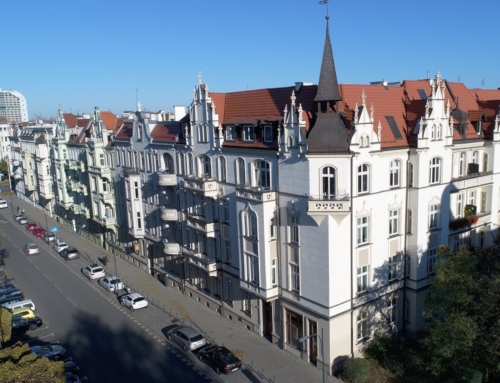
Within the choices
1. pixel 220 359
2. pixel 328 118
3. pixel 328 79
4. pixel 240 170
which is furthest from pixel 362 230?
pixel 220 359

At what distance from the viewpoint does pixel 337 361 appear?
30.7 metres

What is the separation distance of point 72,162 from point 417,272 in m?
54.9

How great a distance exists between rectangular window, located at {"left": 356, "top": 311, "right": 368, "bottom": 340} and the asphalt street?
1156 centimetres

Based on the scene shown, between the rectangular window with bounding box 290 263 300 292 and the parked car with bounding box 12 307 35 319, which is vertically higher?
the rectangular window with bounding box 290 263 300 292

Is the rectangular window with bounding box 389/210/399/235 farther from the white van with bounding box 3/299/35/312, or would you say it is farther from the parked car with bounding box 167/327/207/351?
the white van with bounding box 3/299/35/312

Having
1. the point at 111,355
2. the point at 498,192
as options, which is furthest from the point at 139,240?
the point at 498,192

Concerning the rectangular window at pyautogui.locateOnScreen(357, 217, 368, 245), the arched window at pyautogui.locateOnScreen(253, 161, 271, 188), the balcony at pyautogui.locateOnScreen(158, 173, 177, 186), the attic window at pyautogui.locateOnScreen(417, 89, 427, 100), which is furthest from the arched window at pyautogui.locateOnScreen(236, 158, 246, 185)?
the attic window at pyautogui.locateOnScreen(417, 89, 427, 100)

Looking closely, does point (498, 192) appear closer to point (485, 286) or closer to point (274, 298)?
point (485, 286)

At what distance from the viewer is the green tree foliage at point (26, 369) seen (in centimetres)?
2034

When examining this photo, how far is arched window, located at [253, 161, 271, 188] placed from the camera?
1305 inches

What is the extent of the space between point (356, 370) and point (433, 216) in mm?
12689

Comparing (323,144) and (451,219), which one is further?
(451,219)

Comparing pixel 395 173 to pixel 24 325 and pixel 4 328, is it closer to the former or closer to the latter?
pixel 4 328

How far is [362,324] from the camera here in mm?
32156
